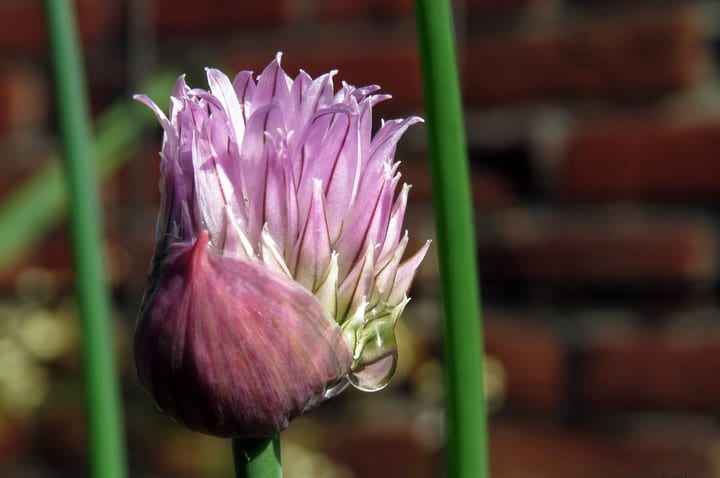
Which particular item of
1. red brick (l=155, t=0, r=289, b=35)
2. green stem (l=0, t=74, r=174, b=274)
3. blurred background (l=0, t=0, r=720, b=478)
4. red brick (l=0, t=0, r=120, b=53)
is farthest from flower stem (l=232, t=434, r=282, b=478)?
red brick (l=0, t=0, r=120, b=53)

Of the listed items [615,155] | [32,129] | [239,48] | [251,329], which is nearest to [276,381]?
[251,329]

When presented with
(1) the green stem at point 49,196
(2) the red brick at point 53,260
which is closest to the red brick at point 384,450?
(2) the red brick at point 53,260

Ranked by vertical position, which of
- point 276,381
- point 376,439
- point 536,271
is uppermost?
point 276,381

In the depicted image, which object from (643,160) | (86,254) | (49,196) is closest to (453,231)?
(86,254)

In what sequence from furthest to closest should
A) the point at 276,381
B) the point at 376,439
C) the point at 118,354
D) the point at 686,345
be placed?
1. the point at 118,354
2. the point at 376,439
3. the point at 686,345
4. the point at 276,381

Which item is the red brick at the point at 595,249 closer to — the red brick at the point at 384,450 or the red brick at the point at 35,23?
the red brick at the point at 384,450

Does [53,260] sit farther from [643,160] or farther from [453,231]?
[453,231]

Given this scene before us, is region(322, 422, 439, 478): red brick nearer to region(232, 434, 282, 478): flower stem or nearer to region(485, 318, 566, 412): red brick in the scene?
region(485, 318, 566, 412): red brick

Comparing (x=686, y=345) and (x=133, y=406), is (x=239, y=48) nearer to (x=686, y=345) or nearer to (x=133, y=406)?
(x=133, y=406)
